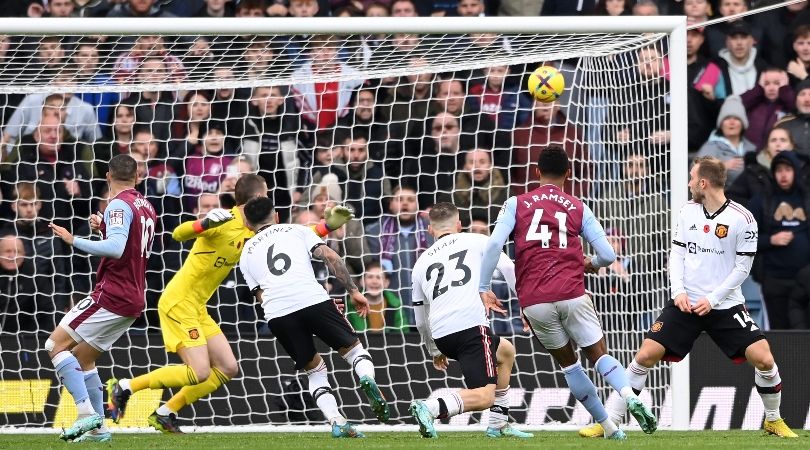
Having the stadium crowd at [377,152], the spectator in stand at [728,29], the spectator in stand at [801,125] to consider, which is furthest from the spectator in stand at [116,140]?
the spectator in stand at [801,125]

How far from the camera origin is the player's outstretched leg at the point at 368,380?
8461mm

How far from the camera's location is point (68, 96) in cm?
1275

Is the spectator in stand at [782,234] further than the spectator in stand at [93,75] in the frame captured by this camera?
Yes

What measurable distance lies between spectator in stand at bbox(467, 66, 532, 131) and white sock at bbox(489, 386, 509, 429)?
139 inches

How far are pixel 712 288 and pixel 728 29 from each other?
5.01 metres

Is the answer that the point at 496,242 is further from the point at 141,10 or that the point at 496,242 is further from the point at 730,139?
the point at 141,10

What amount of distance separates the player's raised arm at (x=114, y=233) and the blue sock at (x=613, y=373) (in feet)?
10.8

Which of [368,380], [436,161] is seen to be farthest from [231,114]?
[368,380]

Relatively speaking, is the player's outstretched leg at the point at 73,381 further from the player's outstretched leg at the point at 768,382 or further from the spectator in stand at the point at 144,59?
the player's outstretched leg at the point at 768,382

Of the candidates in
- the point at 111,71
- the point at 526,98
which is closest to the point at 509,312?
the point at 526,98

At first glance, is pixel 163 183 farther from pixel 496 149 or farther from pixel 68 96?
pixel 496 149

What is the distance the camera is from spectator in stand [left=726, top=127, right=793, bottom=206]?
11.8 meters

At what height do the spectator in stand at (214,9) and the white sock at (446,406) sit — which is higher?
the spectator in stand at (214,9)

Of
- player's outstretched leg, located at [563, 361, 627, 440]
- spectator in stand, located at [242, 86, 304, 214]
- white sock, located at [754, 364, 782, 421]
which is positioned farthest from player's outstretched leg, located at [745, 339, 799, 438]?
spectator in stand, located at [242, 86, 304, 214]
